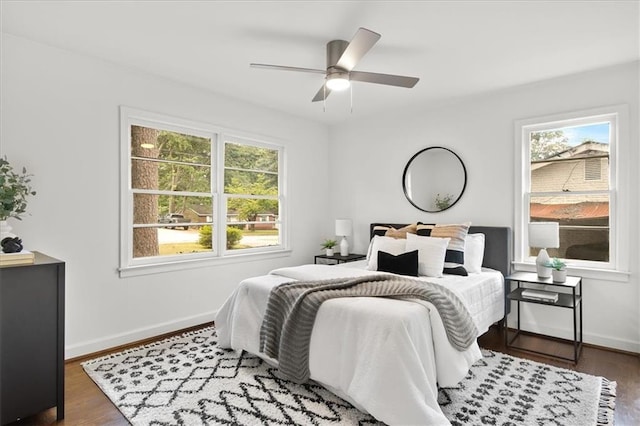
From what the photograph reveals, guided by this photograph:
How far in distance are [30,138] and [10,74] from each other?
49 centimetres

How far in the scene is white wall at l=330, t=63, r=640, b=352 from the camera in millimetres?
3283

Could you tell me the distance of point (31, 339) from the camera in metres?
2.13

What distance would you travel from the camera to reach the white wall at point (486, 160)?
3283 millimetres

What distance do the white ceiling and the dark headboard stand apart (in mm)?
1522

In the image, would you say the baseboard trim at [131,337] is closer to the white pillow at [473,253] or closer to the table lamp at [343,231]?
the table lamp at [343,231]

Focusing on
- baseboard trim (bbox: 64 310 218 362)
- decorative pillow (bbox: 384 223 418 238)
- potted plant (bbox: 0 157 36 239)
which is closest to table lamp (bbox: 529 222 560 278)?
decorative pillow (bbox: 384 223 418 238)

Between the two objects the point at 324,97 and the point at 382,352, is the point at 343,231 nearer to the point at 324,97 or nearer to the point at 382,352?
the point at 324,97

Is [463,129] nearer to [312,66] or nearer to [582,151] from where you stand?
[582,151]

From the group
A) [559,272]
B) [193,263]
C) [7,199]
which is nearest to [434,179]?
[559,272]

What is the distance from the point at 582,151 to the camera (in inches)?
142

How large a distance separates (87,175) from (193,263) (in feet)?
4.42

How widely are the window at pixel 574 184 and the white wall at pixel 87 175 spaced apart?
3.47 m

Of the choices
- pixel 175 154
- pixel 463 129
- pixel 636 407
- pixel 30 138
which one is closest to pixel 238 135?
pixel 175 154

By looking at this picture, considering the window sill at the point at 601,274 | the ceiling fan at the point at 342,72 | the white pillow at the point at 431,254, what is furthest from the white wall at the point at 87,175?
the window sill at the point at 601,274
